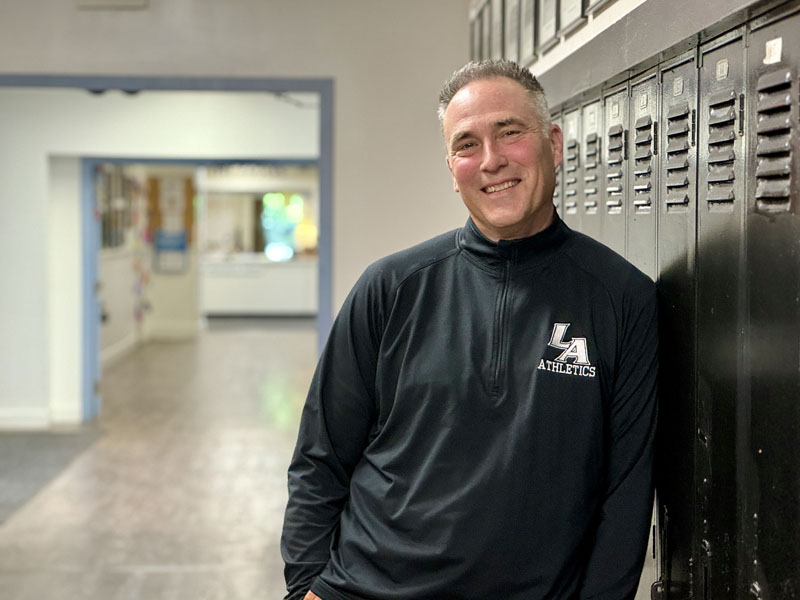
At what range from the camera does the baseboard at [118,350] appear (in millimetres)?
12273

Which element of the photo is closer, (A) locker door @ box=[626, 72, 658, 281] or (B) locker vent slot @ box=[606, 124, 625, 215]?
(A) locker door @ box=[626, 72, 658, 281]

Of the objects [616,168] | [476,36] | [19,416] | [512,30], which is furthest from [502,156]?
[19,416]

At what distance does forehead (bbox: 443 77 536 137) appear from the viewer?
Result: 66.7 inches

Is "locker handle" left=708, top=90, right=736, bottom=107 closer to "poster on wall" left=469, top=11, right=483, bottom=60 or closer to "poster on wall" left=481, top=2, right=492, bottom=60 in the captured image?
"poster on wall" left=481, top=2, right=492, bottom=60

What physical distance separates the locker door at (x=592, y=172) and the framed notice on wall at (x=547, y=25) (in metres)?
0.46

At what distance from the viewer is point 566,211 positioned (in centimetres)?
270

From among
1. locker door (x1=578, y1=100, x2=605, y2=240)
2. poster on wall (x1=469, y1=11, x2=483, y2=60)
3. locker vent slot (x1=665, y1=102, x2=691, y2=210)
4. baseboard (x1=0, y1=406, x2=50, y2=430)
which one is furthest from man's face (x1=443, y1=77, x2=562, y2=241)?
→ baseboard (x1=0, y1=406, x2=50, y2=430)

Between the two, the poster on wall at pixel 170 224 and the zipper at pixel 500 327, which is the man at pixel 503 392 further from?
the poster on wall at pixel 170 224

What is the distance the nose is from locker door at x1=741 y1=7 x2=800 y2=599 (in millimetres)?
408

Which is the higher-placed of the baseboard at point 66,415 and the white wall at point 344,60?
the white wall at point 344,60

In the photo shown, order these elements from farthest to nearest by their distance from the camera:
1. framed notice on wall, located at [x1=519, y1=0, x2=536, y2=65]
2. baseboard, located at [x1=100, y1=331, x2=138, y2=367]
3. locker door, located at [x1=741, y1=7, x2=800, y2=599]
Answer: baseboard, located at [x1=100, y1=331, x2=138, y2=367], framed notice on wall, located at [x1=519, y1=0, x2=536, y2=65], locker door, located at [x1=741, y1=7, x2=800, y2=599]

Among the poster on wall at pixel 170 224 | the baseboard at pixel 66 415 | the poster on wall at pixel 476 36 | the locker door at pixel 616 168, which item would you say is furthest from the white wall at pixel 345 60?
the poster on wall at pixel 170 224

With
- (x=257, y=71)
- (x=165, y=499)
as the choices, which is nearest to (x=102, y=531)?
(x=165, y=499)

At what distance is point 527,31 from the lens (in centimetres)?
321
